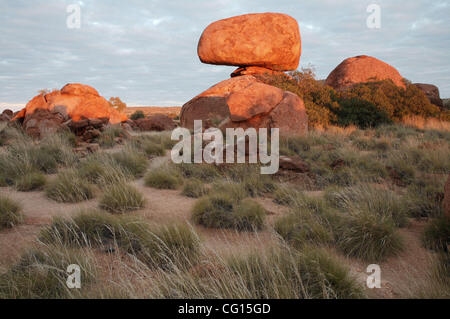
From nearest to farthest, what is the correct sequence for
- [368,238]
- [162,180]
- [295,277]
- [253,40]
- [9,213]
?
1. [295,277]
2. [368,238]
3. [9,213]
4. [162,180]
5. [253,40]

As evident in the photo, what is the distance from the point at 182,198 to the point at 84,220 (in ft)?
6.21

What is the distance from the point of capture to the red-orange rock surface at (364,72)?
58.5ft

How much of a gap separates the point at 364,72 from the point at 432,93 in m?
4.27

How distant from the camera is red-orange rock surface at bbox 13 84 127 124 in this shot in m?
13.7

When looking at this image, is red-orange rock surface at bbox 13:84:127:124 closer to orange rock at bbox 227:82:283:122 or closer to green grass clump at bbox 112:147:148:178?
orange rock at bbox 227:82:283:122

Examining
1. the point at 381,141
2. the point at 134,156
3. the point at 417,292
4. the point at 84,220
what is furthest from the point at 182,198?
the point at 381,141

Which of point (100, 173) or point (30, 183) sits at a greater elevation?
point (100, 173)

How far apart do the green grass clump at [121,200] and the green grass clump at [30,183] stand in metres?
2.07

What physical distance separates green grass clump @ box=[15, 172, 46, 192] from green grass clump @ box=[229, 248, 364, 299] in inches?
193

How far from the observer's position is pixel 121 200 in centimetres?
475

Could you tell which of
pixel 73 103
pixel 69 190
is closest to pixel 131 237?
pixel 69 190

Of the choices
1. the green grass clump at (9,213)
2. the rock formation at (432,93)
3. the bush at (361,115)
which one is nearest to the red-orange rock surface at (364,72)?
the rock formation at (432,93)

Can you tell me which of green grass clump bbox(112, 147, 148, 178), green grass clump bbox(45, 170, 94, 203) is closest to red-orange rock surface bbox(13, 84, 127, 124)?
green grass clump bbox(112, 147, 148, 178)

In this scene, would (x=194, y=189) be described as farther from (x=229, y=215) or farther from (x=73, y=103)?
(x=73, y=103)
